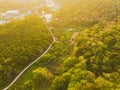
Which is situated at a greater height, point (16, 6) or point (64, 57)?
point (16, 6)

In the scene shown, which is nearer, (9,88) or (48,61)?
(9,88)

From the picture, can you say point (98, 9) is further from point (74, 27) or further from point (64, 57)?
point (64, 57)

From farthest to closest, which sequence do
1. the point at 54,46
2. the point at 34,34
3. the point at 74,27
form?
the point at 74,27 < the point at 34,34 < the point at 54,46

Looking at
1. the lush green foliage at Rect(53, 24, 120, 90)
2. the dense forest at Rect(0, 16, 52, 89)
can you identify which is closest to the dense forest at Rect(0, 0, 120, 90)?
the lush green foliage at Rect(53, 24, 120, 90)

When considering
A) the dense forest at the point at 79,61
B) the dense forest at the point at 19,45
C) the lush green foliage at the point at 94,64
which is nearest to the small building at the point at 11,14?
the dense forest at the point at 19,45

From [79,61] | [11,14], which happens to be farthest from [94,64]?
[11,14]

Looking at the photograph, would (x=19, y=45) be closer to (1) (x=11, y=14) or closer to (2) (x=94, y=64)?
(2) (x=94, y=64)

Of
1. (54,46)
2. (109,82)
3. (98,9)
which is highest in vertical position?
(98,9)

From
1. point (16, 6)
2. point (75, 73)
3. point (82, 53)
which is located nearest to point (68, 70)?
point (75, 73)
